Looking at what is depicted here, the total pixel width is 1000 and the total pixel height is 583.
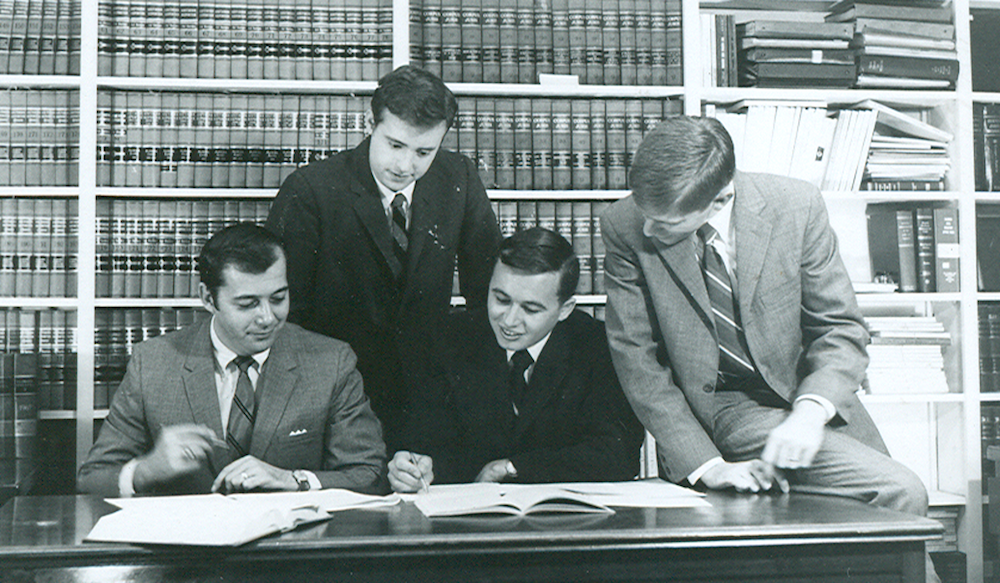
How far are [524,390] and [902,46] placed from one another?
78.0 inches

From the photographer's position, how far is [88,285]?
9.18 ft

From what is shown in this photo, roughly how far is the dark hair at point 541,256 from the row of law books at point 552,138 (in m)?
0.74

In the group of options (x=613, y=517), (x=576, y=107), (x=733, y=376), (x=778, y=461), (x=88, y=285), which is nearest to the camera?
(x=613, y=517)

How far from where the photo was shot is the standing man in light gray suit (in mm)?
1858

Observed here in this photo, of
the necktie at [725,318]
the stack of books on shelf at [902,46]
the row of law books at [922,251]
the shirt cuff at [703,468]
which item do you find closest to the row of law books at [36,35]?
the necktie at [725,318]

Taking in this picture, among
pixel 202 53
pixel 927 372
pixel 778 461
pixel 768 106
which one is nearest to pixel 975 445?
pixel 927 372

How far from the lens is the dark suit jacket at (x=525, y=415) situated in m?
2.13

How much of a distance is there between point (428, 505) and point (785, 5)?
262cm

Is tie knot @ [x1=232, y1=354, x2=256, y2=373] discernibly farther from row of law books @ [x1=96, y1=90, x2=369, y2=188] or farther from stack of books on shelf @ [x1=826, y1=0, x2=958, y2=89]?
stack of books on shelf @ [x1=826, y1=0, x2=958, y2=89]

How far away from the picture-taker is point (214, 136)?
2873mm

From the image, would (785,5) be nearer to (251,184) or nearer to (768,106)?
(768,106)

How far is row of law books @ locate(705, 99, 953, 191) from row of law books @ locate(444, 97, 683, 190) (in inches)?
12.5

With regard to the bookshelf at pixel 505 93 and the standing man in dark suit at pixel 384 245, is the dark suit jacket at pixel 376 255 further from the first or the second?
the bookshelf at pixel 505 93

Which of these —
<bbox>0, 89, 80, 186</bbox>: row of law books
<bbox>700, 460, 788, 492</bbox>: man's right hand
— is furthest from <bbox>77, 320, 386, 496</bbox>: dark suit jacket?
<bbox>0, 89, 80, 186</bbox>: row of law books
